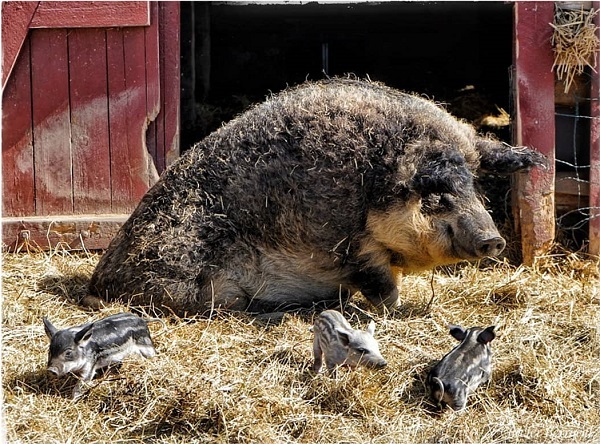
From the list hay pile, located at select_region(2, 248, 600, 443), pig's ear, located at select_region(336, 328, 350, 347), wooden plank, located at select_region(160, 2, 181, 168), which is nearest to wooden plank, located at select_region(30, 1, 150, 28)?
wooden plank, located at select_region(160, 2, 181, 168)

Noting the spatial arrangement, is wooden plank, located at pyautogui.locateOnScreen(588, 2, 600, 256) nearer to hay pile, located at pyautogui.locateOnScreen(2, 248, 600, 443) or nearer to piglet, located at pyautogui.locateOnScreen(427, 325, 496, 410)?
hay pile, located at pyautogui.locateOnScreen(2, 248, 600, 443)

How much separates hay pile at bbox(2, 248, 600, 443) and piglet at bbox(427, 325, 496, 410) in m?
0.08

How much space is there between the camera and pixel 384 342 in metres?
5.69

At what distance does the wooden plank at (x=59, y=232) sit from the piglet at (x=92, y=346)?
2.29 metres

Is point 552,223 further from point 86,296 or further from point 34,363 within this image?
point 34,363

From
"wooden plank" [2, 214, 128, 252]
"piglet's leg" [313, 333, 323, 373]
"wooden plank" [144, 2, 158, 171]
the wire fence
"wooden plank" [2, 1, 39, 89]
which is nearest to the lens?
"piglet's leg" [313, 333, 323, 373]

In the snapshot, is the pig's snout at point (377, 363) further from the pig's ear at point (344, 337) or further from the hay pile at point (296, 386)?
the pig's ear at point (344, 337)

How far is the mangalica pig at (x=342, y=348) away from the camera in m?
5.10

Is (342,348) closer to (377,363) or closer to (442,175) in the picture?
(377,363)

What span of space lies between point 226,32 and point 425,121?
558 cm

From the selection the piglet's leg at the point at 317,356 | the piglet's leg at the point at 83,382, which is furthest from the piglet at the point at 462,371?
the piglet's leg at the point at 83,382

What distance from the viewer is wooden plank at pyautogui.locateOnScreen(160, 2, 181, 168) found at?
7441 millimetres

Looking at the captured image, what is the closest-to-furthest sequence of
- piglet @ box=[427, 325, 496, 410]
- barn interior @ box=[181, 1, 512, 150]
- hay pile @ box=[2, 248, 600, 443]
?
1. hay pile @ box=[2, 248, 600, 443]
2. piglet @ box=[427, 325, 496, 410]
3. barn interior @ box=[181, 1, 512, 150]

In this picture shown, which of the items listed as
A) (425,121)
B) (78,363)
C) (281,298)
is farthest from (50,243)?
(425,121)
